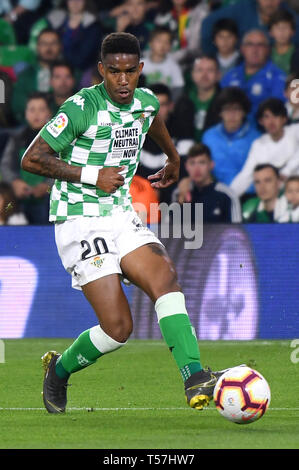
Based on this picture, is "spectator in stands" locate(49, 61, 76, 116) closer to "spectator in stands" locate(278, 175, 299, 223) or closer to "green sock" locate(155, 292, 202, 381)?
"spectator in stands" locate(278, 175, 299, 223)

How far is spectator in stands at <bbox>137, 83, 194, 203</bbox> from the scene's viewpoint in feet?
40.0

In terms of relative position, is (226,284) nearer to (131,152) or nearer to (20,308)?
(20,308)

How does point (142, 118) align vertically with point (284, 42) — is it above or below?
below

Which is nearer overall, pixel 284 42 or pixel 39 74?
pixel 284 42

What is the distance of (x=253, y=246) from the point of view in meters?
10.7

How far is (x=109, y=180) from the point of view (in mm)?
6023

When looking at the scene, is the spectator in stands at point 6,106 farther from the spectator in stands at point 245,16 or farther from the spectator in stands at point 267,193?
the spectator in stands at point 267,193

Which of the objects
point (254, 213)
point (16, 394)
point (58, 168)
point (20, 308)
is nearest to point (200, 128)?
point (254, 213)

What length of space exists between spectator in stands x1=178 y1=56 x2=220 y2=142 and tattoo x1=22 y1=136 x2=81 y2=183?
6.54 meters

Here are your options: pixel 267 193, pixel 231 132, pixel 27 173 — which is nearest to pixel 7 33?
pixel 27 173

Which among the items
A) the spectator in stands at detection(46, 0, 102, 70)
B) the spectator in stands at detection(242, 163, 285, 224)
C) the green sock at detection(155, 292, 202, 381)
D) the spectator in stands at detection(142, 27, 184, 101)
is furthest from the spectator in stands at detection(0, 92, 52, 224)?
the green sock at detection(155, 292, 202, 381)

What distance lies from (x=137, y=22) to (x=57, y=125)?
771 cm

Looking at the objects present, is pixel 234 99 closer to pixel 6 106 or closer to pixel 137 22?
pixel 137 22

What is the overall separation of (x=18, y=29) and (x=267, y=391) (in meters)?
9.65
